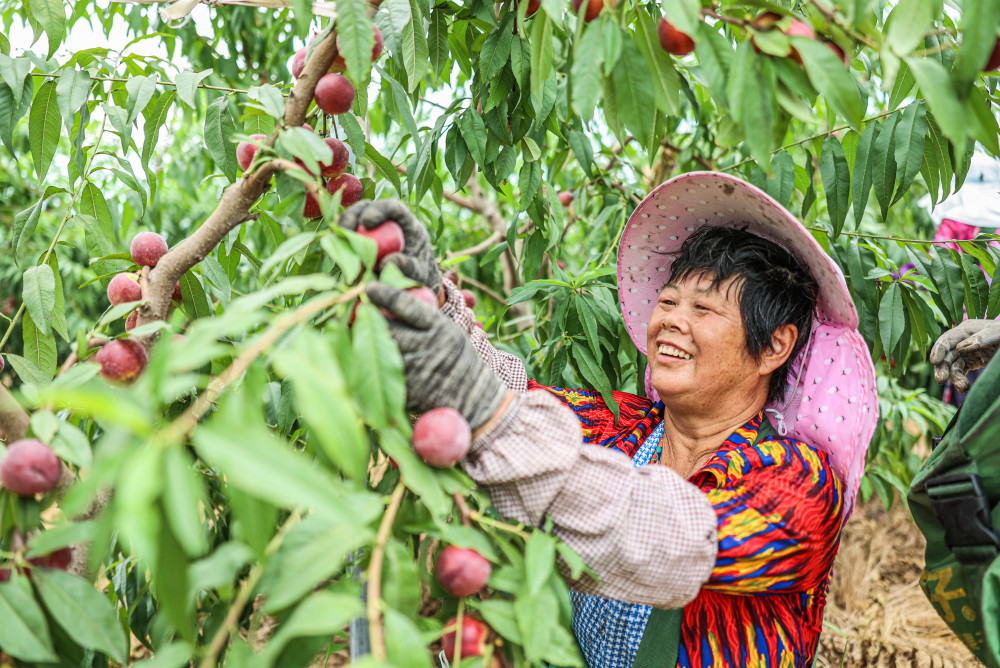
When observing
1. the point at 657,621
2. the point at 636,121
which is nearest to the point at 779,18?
the point at 636,121

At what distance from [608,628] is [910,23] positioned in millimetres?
1046

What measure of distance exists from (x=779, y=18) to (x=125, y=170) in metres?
1.16

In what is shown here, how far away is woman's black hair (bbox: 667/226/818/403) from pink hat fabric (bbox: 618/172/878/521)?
2 cm

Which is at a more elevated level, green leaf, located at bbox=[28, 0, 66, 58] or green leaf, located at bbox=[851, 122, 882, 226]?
green leaf, located at bbox=[28, 0, 66, 58]

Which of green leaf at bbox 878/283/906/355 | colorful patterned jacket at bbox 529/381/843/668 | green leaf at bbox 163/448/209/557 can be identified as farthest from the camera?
green leaf at bbox 878/283/906/355

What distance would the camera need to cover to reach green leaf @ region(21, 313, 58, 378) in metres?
1.15

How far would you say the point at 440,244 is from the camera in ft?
7.15

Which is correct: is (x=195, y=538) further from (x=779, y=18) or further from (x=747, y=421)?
(x=747, y=421)

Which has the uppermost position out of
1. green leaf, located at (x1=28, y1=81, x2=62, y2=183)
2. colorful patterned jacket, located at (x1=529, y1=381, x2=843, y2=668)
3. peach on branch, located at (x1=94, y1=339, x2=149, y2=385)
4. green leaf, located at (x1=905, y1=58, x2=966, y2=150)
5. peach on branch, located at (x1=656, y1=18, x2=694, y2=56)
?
peach on branch, located at (x1=656, y1=18, x2=694, y2=56)

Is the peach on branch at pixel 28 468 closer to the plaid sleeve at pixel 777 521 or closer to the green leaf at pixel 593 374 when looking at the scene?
Answer: the plaid sleeve at pixel 777 521

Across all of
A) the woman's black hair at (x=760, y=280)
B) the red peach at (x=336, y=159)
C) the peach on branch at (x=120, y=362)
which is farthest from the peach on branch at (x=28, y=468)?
the woman's black hair at (x=760, y=280)

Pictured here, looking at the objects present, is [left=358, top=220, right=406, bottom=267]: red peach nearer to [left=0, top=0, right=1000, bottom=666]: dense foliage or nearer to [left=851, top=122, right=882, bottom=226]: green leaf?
[left=0, top=0, right=1000, bottom=666]: dense foliage

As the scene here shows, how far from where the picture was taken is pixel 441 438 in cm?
75

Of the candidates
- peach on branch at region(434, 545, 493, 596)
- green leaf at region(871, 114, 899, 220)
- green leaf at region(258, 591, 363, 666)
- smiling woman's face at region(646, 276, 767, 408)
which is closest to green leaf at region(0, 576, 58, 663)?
green leaf at region(258, 591, 363, 666)
